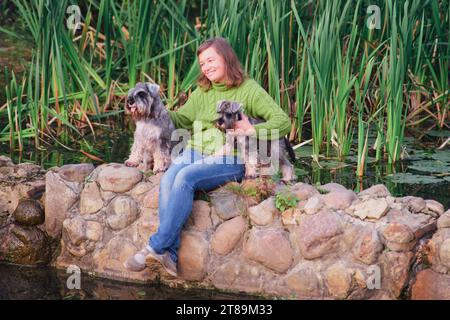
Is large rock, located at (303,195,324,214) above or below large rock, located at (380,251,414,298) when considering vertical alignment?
above

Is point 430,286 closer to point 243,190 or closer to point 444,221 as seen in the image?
point 444,221

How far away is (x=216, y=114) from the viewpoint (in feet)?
16.3

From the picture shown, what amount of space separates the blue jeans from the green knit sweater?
6.1 inches

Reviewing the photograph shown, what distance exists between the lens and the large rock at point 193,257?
15.9 feet

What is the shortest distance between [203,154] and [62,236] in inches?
39.6

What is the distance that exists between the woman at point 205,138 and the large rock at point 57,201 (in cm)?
70

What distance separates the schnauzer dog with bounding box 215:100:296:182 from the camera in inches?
185

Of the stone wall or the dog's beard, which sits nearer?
the stone wall

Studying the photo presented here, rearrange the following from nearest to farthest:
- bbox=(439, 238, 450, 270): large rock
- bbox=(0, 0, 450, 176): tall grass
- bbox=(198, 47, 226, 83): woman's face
Result: 1. bbox=(439, 238, 450, 270): large rock
2. bbox=(198, 47, 226, 83): woman's face
3. bbox=(0, 0, 450, 176): tall grass

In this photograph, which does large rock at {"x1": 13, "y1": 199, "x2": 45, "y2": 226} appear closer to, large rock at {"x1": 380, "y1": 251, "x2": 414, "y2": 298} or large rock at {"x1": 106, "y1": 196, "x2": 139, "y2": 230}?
large rock at {"x1": 106, "y1": 196, "x2": 139, "y2": 230}

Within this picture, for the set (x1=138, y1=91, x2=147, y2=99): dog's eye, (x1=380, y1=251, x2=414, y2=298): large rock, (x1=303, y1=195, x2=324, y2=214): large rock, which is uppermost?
(x1=138, y1=91, x2=147, y2=99): dog's eye
